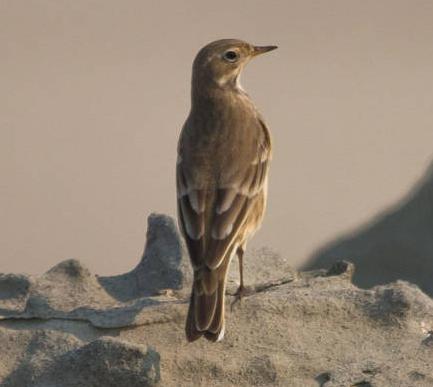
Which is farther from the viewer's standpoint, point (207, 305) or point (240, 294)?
point (240, 294)

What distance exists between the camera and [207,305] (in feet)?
25.6

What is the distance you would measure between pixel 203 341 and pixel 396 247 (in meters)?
3.41

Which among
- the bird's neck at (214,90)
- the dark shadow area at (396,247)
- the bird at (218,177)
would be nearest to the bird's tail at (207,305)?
the bird at (218,177)

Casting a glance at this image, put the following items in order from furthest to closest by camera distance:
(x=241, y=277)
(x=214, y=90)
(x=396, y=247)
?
(x=396, y=247)
(x=214, y=90)
(x=241, y=277)

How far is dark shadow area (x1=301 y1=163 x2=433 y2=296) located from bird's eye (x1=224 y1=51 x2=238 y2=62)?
1.83 metres

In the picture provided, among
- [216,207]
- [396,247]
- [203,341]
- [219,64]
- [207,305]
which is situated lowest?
[203,341]

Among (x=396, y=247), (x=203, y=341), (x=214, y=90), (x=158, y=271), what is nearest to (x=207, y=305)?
(x=203, y=341)

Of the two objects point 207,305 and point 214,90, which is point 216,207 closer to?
point 207,305

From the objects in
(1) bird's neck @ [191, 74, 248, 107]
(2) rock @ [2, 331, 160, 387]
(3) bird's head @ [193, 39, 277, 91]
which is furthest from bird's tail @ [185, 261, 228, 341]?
(3) bird's head @ [193, 39, 277, 91]

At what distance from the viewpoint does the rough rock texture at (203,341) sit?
23.9 feet

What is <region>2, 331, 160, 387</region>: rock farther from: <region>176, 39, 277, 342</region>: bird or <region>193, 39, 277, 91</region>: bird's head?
<region>193, 39, 277, 91</region>: bird's head

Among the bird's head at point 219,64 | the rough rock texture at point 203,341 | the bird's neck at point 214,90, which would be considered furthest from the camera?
the bird's head at point 219,64

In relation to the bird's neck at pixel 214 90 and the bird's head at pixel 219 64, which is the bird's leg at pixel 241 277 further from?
the bird's head at pixel 219 64

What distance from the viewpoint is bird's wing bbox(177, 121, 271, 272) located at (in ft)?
26.8
